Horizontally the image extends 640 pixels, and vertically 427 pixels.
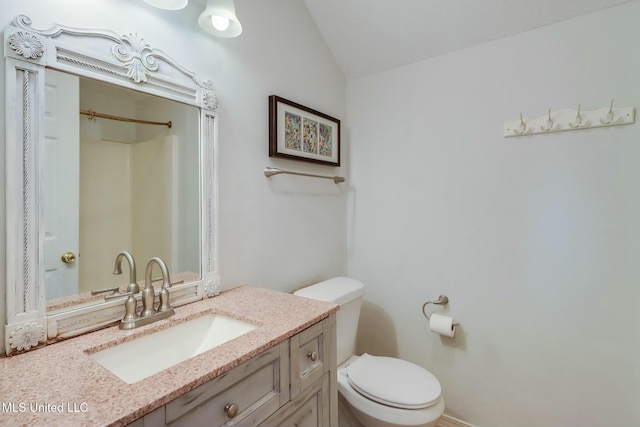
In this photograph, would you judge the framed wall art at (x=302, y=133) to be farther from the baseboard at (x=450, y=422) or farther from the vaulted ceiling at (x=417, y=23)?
the baseboard at (x=450, y=422)

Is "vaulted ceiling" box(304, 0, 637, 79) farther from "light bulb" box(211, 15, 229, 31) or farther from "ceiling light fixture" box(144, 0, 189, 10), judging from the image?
"ceiling light fixture" box(144, 0, 189, 10)

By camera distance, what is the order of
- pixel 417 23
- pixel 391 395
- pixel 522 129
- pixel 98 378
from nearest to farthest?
pixel 98 378
pixel 391 395
pixel 522 129
pixel 417 23

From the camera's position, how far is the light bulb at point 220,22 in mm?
1209

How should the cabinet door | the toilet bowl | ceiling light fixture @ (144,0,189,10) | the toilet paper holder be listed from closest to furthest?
the cabinet door → ceiling light fixture @ (144,0,189,10) → the toilet bowl → the toilet paper holder

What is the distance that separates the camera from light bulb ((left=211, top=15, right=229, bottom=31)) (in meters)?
1.21

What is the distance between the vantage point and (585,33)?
147 cm

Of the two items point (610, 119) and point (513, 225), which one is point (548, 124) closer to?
point (610, 119)

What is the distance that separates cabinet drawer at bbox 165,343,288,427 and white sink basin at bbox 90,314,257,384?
7.1 inches

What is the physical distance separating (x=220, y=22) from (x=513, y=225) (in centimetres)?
170

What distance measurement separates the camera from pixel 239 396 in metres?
0.82

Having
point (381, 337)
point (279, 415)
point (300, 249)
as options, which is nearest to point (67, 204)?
point (279, 415)

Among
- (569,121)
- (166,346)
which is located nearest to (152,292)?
(166,346)

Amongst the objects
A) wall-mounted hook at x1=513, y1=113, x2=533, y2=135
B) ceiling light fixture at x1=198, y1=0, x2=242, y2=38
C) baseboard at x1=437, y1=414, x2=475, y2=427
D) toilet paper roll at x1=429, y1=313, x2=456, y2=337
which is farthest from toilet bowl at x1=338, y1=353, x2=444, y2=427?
ceiling light fixture at x1=198, y1=0, x2=242, y2=38

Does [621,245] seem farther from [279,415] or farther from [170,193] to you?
[170,193]
